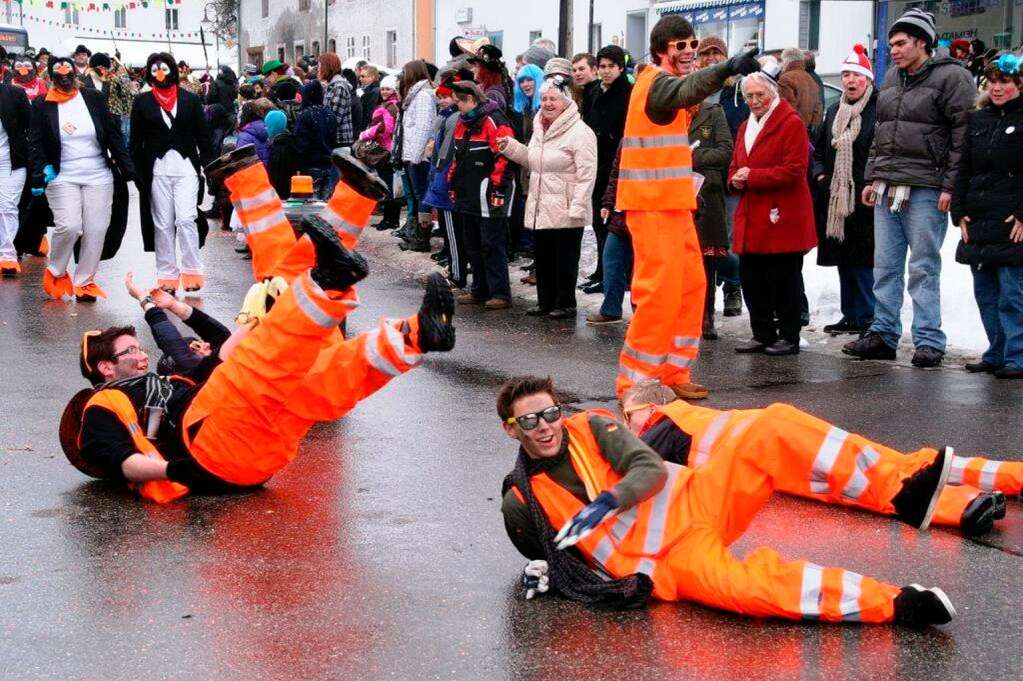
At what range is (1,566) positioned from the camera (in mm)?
5332

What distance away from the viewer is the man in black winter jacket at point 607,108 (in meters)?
11.1

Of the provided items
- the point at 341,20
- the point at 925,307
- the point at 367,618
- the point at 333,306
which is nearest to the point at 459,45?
the point at 925,307

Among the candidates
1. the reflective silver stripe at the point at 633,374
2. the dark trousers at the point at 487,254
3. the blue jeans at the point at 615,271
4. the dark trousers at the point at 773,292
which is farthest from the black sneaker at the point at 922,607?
the dark trousers at the point at 487,254

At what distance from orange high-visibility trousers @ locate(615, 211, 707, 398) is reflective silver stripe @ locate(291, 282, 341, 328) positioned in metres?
2.45

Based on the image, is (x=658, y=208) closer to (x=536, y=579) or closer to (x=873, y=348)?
(x=873, y=348)

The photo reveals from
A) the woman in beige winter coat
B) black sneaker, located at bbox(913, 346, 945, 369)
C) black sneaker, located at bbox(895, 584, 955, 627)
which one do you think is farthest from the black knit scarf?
the woman in beige winter coat

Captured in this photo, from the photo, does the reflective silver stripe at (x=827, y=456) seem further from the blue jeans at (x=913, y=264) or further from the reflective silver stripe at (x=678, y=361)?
the blue jeans at (x=913, y=264)

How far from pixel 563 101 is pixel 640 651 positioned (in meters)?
6.97

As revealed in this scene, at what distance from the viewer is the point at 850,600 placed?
4508 mm

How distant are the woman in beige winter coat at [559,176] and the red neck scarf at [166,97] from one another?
2954 millimetres

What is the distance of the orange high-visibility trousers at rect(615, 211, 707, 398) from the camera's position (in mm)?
7586

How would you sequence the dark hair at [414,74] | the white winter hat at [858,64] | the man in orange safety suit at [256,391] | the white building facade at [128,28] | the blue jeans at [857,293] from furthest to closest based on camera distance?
1. the white building facade at [128,28]
2. the dark hair at [414,74]
3. the blue jeans at [857,293]
4. the white winter hat at [858,64]
5. the man in orange safety suit at [256,391]

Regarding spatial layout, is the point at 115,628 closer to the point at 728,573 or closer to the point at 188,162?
the point at 728,573

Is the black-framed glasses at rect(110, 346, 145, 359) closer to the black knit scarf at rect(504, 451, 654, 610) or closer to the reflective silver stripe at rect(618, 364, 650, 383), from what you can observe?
the black knit scarf at rect(504, 451, 654, 610)
